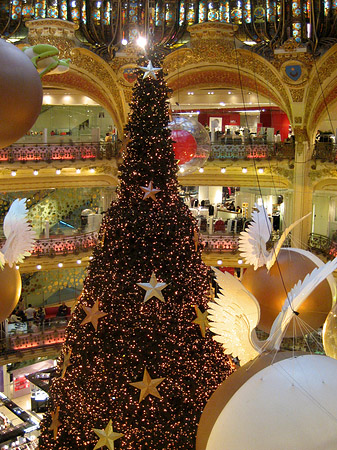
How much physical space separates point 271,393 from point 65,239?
14.8 metres

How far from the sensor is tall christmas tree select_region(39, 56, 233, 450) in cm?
512

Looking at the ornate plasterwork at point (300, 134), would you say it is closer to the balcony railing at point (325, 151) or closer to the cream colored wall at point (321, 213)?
the balcony railing at point (325, 151)

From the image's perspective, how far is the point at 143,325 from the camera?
5180mm

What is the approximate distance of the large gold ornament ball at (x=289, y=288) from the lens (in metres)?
6.22

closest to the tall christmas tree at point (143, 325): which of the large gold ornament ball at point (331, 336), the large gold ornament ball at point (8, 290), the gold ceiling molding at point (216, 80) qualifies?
the large gold ornament ball at point (8, 290)

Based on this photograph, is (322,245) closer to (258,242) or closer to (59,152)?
(59,152)

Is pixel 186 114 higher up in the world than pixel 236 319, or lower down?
higher up

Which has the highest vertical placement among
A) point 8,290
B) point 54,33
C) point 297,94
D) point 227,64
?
point 54,33

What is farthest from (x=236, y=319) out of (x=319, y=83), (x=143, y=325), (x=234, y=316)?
(x=319, y=83)

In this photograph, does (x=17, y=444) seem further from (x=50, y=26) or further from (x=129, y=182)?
(x=50, y=26)

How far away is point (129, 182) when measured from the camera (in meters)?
5.43

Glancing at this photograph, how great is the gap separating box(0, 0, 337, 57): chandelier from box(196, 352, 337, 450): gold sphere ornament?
14.1 meters

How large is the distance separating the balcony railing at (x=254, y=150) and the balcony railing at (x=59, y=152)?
10.6ft

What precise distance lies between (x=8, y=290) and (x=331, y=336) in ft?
9.30
